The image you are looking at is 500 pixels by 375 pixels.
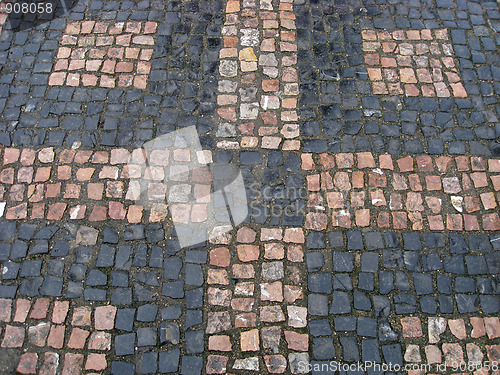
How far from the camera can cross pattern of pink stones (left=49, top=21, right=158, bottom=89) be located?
5062 mm

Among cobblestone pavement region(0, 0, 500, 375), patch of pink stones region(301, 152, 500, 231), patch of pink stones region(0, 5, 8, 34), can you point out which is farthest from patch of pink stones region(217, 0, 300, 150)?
patch of pink stones region(0, 5, 8, 34)

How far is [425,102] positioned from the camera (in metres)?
4.90

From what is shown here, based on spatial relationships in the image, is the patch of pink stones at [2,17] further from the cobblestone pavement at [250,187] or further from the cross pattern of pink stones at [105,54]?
the cross pattern of pink stones at [105,54]

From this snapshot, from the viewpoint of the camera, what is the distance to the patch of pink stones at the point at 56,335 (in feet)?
12.2

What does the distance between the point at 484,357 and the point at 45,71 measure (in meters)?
5.25

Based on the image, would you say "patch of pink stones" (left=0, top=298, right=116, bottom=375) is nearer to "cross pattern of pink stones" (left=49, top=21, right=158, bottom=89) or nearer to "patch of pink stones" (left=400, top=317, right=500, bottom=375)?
"cross pattern of pink stones" (left=49, top=21, right=158, bottom=89)

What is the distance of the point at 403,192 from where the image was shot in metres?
4.39

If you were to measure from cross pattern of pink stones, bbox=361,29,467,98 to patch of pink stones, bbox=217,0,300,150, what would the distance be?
929 mm

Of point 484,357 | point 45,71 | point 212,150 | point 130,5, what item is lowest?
point 484,357

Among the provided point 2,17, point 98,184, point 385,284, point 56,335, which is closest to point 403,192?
point 385,284

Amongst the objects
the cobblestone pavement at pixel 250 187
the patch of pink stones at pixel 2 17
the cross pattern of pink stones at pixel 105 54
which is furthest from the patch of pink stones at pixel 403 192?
the patch of pink stones at pixel 2 17

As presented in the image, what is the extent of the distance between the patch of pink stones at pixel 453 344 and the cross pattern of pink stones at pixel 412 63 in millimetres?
2436

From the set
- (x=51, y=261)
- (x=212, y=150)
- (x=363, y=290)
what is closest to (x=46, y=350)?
(x=51, y=261)

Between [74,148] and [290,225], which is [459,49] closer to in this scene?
[290,225]
